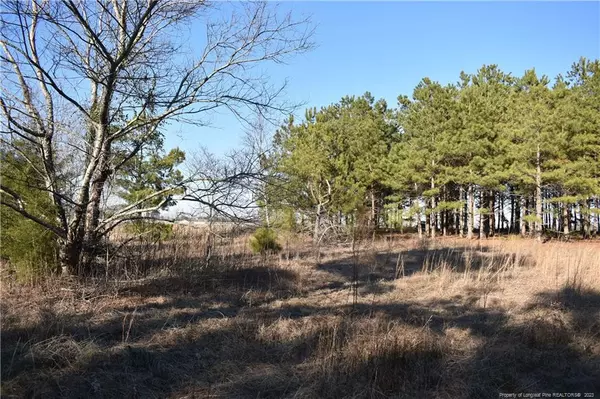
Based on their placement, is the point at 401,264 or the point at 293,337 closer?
the point at 293,337

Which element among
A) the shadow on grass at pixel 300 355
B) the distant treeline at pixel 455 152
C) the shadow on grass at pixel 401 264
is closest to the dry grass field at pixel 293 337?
the shadow on grass at pixel 300 355

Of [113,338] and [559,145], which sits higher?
[559,145]

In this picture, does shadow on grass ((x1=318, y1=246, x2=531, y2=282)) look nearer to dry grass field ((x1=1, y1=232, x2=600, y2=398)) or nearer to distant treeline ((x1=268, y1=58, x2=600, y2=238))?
dry grass field ((x1=1, y1=232, x2=600, y2=398))

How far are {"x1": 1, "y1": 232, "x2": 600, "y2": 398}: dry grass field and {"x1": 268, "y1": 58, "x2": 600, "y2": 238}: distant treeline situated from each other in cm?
887

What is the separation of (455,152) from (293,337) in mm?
19148

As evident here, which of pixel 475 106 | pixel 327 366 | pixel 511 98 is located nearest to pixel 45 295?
pixel 327 366

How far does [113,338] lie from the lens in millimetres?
4387

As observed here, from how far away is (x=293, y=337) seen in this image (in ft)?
14.8

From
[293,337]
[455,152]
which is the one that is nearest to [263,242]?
[293,337]

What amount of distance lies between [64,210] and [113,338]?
2.67m

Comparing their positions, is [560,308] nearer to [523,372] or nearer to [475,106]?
[523,372]

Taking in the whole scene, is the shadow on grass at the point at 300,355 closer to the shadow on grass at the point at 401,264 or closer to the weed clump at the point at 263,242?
the shadow on grass at the point at 401,264

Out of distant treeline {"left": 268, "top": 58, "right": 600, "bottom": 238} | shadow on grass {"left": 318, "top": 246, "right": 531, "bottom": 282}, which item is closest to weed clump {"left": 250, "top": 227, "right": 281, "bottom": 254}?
shadow on grass {"left": 318, "top": 246, "right": 531, "bottom": 282}

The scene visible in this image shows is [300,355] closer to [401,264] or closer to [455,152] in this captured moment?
[401,264]
